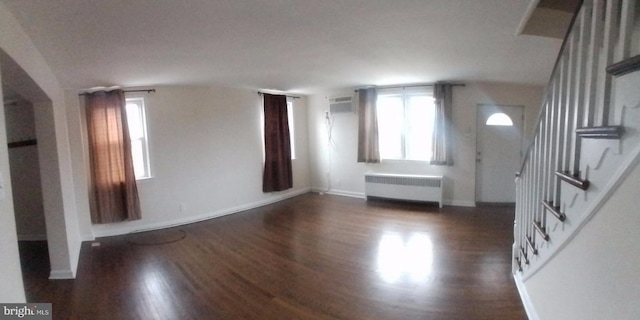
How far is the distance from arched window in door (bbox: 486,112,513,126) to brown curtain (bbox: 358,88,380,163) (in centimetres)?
207

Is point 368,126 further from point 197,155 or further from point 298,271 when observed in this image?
point 298,271

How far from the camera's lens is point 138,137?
14.8ft

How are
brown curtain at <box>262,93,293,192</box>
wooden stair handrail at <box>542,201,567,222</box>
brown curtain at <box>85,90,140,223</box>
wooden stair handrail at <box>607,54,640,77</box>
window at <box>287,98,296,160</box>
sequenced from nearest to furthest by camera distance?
wooden stair handrail at <box>607,54,640,77</box>, wooden stair handrail at <box>542,201,567,222</box>, brown curtain at <box>85,90,140,223</box>, brown curtain at <box>262,93,293,192</box>, window at <box>287,98,296,160</box>

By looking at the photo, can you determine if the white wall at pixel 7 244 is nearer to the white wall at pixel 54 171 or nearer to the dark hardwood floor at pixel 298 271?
the dark hardwood floor at pixel 298 271

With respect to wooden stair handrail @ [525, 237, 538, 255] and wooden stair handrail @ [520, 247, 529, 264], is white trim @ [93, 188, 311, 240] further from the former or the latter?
wooden stair handrail @ [525, 237, 538, 255]

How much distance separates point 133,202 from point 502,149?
6254 millimetres

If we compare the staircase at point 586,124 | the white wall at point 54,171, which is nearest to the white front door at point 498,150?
the staircase at point 586,124

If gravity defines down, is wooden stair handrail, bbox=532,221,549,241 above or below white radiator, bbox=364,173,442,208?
above

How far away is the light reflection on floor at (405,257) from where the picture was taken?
2795 mm

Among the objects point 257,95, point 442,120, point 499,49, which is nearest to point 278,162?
point 257,95

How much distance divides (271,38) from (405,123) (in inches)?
154

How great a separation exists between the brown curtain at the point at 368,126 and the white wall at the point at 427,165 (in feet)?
0.83

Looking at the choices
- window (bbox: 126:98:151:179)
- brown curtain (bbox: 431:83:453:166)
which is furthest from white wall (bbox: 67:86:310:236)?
brown curtain (bbox: 431:83:453:166)

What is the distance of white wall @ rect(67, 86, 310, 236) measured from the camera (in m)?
4.47
